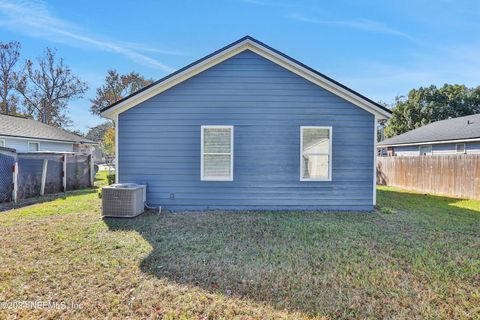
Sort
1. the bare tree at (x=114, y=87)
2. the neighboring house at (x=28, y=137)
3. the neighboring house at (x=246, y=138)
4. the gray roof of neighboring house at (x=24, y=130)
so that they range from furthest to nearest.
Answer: the bare tree at (x=114, y=87) → the gray roof of neighboring house at (x=24, y=130) → the neighboring house at (x=28, y=137) → the neighboring house at (x=246, y=138)

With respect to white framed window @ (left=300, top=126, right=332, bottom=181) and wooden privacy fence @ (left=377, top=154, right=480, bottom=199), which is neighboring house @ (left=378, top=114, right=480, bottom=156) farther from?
white framed window @ (left=300, top=126, right=332, bottom=181)

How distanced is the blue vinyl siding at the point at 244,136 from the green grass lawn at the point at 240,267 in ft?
3.69

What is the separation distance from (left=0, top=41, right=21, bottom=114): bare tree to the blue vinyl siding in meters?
29.9

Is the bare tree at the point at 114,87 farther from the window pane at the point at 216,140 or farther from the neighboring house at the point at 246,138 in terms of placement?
the window pane at the point at 216,140

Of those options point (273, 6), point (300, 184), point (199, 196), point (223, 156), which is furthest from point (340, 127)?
point (273, 6)

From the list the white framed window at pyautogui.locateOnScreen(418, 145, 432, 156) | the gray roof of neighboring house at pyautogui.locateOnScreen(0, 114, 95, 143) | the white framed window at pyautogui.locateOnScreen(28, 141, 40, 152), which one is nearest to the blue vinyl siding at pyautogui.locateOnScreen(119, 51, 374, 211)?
the white framed window at pyautogui.locateOnScreen(418, 145, 432, 156)

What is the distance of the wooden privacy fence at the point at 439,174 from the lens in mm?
10500

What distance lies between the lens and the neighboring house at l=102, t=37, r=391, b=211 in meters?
7.46

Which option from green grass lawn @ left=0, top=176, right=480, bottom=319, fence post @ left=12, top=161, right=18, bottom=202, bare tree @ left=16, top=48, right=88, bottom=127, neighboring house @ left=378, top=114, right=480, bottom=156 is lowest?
green grass lawn @ left=0, top=176, right=480, bottom=319

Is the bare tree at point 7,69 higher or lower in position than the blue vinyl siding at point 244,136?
higher

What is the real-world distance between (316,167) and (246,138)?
221cm

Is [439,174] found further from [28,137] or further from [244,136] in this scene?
[28,137]

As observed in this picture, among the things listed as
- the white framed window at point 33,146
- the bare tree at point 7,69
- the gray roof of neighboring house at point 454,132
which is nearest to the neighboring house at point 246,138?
the gray roof of neighboring house at point 454,132


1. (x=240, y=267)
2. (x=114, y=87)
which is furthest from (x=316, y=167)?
(x=114, y=87)
